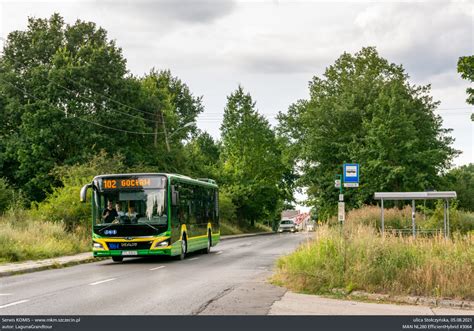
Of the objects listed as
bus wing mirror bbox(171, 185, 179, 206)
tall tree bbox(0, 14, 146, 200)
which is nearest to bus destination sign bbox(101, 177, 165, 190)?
bus wing mirror bbox(171, 185, 179, 206)

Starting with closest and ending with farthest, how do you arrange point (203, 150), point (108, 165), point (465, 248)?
point (465, 248), point (108, 165), point (203, 150)

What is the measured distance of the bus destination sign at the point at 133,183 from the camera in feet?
76.0

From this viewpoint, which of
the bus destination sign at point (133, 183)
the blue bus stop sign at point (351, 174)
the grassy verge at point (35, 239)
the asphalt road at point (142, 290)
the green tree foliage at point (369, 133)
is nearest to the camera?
the asphalt road at point (142, 290)

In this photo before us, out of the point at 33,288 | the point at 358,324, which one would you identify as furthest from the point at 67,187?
the point at 358,324

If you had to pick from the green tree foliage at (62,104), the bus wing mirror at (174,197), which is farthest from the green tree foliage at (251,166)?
the bus wing mirror at (174,197)

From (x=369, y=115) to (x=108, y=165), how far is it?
2584 cm

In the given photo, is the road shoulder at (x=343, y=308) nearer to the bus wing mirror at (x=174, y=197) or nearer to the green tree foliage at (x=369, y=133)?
the bus wing mirror at (x=174, y=197)

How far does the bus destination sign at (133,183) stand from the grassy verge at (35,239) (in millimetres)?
3802

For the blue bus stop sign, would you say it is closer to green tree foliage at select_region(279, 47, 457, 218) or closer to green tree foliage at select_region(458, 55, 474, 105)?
green tree foliage at select_region(458, 55, 474, 105)

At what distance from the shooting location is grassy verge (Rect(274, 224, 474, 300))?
41.4ft

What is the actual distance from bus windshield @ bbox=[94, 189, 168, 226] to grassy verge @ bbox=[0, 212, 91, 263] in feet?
10.3

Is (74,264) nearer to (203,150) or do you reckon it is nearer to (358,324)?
(358,324)

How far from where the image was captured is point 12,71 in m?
53.2

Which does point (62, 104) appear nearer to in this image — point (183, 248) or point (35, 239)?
point (35, 239)
